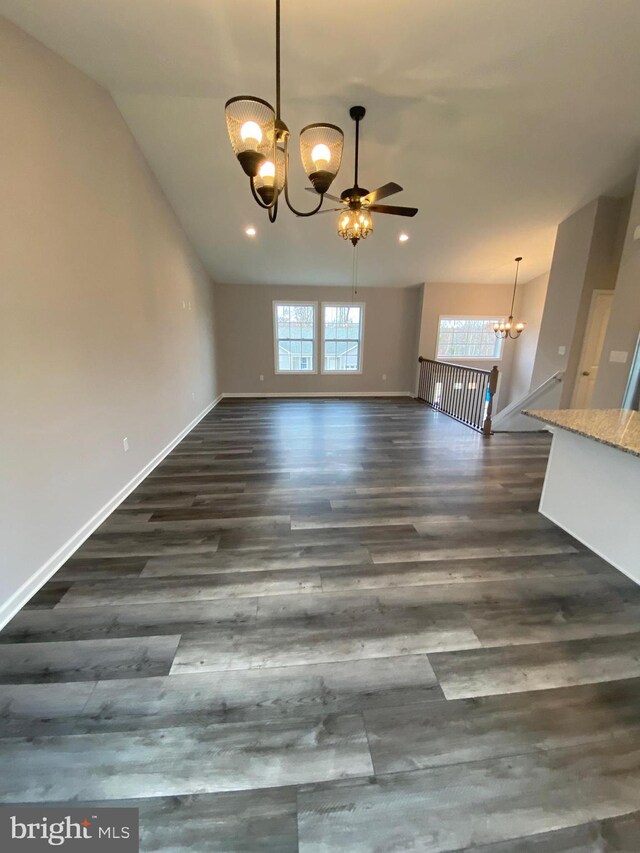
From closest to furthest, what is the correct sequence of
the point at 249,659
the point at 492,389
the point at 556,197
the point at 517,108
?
the point at 249,659
the point at 517,108
the point at 556,197
the point at 492,389

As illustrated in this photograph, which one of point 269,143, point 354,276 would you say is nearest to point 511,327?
point 354,276

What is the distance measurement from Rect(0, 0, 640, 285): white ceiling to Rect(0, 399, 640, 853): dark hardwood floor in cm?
319

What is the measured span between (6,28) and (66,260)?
3.50 ft

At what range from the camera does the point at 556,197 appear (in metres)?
4.22

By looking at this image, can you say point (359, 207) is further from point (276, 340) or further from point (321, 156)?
point (276, 340)

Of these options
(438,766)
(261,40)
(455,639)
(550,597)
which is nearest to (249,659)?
(438,766)

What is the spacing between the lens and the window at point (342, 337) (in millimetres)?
7719

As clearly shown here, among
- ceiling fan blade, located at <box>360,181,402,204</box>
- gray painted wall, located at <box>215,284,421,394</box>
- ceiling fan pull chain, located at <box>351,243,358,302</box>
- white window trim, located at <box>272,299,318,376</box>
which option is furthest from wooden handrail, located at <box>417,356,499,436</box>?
ceiling fan blade, located at <box>360,181,402,204</box>

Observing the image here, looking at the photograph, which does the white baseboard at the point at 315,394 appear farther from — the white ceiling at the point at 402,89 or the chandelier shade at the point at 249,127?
the chandelier shade at the point at 249,127

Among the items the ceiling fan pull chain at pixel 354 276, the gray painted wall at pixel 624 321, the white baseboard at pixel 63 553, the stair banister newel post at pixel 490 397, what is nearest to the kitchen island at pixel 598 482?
the gray painted wall at pixel 624 321

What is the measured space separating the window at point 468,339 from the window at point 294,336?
2.86 meters

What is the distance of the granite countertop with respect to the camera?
6.11 feet

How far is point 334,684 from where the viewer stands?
4.58ft

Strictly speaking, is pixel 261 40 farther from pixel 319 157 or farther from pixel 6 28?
pixel 6 28
